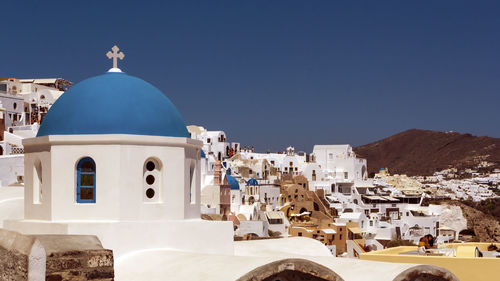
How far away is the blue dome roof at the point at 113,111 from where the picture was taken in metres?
11.0

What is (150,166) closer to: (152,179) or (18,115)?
(152,179)

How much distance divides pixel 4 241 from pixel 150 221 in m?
4.80

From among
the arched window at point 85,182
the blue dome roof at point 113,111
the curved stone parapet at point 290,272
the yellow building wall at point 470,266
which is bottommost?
the yellow building wall at point 470,266

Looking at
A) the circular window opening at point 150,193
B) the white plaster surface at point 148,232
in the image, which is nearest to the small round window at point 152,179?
the circular window opening at point 150,193

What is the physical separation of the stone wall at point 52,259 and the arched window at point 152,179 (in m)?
4.33

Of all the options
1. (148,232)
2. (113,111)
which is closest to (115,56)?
(113,111)

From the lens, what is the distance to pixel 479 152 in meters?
154

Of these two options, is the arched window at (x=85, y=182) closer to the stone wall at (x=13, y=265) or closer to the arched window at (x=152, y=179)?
the arched window at (x=152, y=179)

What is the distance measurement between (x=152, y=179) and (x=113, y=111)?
129 centimetres

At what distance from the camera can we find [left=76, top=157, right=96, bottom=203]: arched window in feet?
35.6

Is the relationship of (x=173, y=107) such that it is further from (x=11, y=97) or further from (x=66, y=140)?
(x=11, y=97)

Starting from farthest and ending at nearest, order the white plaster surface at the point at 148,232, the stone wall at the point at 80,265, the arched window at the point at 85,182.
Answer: the arched window at the point at 85,182
the white plaster surface at the point at 148,232
the stone wall at the point at 80,265

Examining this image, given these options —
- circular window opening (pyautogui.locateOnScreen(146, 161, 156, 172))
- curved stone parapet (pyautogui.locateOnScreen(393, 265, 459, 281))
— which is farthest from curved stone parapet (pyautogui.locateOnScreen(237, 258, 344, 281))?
circular window opening (pyautogui.locateOnScreen(146, 161, 156, 172))

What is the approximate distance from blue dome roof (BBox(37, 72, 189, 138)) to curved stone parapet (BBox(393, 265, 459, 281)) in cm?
540
